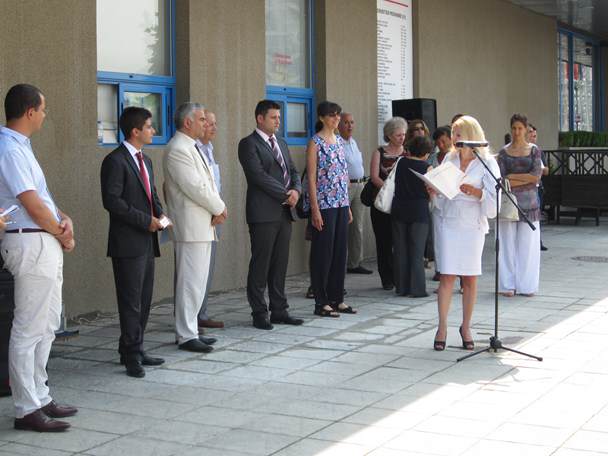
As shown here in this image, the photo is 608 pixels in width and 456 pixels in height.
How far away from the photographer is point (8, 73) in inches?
333

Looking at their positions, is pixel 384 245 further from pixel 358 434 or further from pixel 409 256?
pixel 358 434

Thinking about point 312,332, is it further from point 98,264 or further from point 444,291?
point 98,264

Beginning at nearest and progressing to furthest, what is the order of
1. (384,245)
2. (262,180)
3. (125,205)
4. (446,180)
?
(125,205) < (446,180) < (262,180) < (384,245)

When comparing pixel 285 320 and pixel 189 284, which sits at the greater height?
pixel 189 284

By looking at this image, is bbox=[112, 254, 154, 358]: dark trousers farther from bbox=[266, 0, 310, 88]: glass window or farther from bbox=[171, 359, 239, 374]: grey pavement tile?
bbox=[266, 0, 310, 88]: glass window

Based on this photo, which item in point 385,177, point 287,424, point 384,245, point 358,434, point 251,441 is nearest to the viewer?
point 251,441

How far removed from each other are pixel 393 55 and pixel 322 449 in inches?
403

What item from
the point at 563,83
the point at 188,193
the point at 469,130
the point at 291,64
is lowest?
the point at 188,193

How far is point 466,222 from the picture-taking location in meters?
7.75

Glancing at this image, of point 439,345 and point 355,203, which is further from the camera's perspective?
point 355,203

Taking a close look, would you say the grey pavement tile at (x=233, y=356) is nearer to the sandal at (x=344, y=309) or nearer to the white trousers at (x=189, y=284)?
the white trousers at (x=189, y=284)

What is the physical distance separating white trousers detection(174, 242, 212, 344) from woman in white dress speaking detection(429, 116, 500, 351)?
184 centimetres

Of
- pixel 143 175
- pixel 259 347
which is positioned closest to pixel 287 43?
pixel 259 347

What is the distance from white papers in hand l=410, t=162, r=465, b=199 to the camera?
25.0 feet
